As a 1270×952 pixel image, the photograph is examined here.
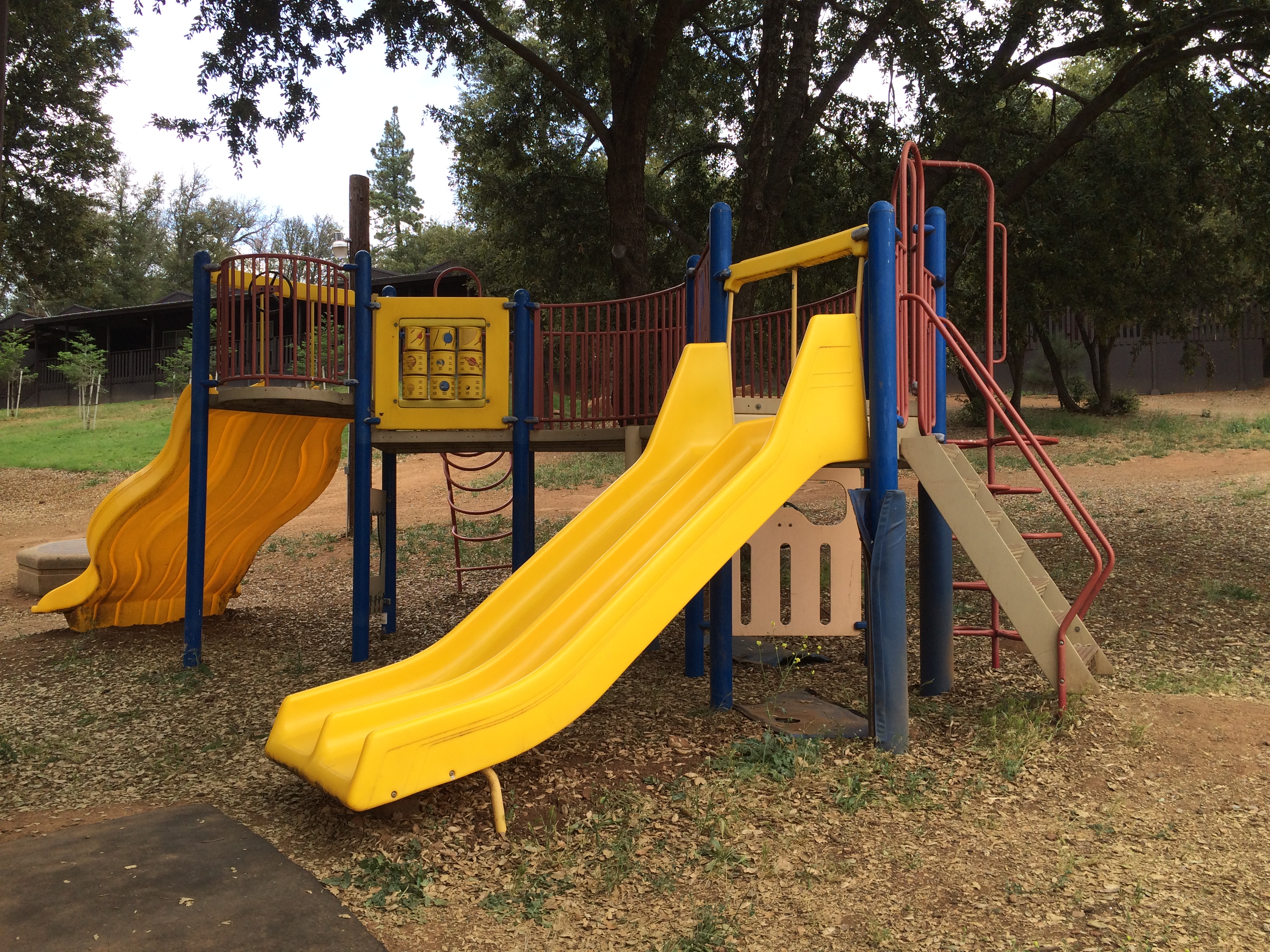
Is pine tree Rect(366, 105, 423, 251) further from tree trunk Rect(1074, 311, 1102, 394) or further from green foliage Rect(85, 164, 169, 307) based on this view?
tree trunk Rect(1074, 311, 1102, 394)

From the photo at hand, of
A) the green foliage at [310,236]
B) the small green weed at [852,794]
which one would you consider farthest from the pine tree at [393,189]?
the small green weed at [852,794]

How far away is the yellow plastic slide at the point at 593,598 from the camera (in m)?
3.89

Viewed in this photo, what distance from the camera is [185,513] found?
803 cm

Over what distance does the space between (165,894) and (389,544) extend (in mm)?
4883

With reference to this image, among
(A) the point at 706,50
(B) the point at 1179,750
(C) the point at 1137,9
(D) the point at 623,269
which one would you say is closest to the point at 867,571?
(B) the point at 1179,750

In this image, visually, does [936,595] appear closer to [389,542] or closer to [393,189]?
[389,542]

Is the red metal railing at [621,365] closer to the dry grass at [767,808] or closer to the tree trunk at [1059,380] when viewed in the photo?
the dry grass at [767,808]

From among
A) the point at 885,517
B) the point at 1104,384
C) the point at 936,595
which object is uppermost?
the point at 1104,384

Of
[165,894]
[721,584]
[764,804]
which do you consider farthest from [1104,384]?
[165,894]

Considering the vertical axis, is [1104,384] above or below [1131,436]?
above

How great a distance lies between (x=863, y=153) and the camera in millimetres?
11945

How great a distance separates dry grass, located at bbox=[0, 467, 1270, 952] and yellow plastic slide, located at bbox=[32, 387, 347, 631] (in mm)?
1165

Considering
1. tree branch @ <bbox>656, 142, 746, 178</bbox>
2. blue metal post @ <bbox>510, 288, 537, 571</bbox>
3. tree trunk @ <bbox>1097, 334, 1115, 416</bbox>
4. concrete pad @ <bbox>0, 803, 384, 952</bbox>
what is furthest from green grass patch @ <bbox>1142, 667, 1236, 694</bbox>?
tree trunk @ <bbox>1097, 334, 1115, 416</bbox>

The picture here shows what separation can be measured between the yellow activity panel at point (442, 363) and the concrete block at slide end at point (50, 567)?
5053 mm
